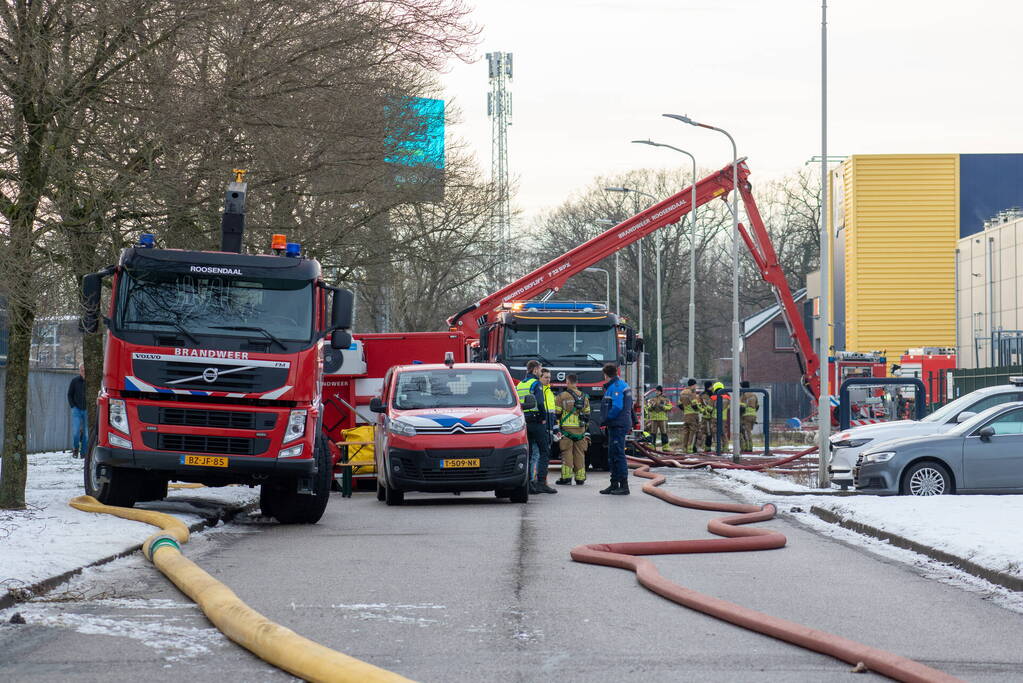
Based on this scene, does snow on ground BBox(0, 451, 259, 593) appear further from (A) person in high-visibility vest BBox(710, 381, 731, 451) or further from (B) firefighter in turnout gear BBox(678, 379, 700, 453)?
(A) person in high-visibility vest BBox(710, 381, 731, 451)

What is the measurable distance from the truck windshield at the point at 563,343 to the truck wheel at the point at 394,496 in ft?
28.3

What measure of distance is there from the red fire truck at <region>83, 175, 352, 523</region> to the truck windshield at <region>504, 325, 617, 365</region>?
12.3 m

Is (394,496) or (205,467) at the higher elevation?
(205,467)

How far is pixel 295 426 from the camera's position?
15047 millimetres

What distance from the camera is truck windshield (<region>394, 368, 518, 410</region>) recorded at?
757 inches

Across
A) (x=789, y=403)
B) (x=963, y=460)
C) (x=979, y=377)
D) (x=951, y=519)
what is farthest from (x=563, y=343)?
(x=789, y=403)

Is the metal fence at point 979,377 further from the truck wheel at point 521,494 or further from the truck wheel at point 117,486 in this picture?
the truck wheel at point 117,486

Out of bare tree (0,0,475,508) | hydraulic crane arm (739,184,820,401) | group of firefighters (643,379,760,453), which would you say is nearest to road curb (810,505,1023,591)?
bare tree (0,0,475,508)

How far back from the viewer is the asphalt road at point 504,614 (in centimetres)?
718

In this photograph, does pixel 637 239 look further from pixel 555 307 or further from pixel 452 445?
pixel 452 445

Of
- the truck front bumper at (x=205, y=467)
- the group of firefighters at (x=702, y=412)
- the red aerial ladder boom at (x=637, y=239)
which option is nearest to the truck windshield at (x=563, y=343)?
the red aerial ladder boom at (x=637, y=239)

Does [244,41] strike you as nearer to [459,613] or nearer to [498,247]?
[459,613]

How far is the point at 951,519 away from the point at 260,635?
340 inches

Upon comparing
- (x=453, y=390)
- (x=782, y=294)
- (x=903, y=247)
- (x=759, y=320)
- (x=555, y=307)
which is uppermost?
(x=903, y=247)
